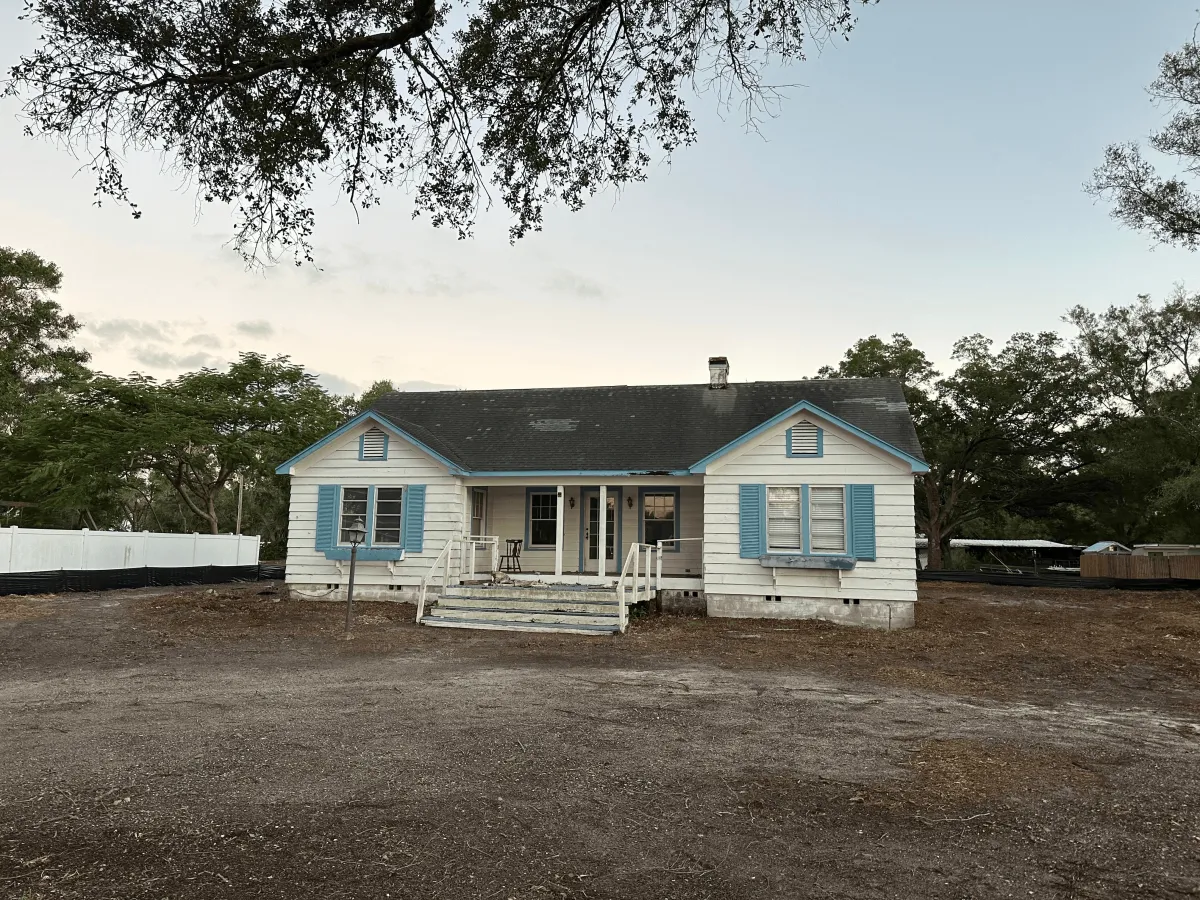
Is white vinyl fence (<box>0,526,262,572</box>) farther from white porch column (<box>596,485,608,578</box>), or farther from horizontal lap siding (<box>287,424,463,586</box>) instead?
white porch column (<box>596,485,608,578</box>)

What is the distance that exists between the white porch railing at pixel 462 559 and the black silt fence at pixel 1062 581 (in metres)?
18.9

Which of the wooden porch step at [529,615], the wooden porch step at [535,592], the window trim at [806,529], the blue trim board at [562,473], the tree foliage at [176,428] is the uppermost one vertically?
the tree foliage at [176,428]

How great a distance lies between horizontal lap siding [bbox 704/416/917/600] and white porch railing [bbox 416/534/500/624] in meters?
5.14

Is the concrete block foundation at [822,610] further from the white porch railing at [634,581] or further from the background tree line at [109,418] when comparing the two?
the background tree line at [109,418]

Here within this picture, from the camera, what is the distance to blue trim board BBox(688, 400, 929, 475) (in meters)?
14.3

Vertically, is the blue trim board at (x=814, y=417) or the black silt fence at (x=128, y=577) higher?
the blue trim board at (x=814, y=417)

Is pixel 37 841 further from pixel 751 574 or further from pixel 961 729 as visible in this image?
pixel 751 574

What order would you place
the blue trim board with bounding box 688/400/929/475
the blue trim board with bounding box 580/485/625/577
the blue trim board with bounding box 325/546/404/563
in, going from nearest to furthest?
the blue trim board with bounding box 688/400/929/475, the blue trim board with bounding box 325/546/404/563, the blue trim board with bounding box 580/485/625/577

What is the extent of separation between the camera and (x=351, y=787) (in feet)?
16.2

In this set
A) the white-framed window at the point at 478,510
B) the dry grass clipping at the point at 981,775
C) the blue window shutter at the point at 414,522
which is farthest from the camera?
the white-framed window at the point at 478,510

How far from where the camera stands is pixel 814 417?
1490cm

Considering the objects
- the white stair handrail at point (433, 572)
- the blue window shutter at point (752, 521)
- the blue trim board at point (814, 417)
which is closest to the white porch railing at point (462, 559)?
the white stair handrail at point (433, 572)

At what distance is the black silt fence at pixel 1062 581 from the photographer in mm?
25281

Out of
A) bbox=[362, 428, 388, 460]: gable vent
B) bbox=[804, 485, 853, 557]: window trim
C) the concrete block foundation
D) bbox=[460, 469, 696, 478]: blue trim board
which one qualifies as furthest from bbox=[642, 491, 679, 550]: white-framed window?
bbox=[362, 428, 388, 460]: gable vent
